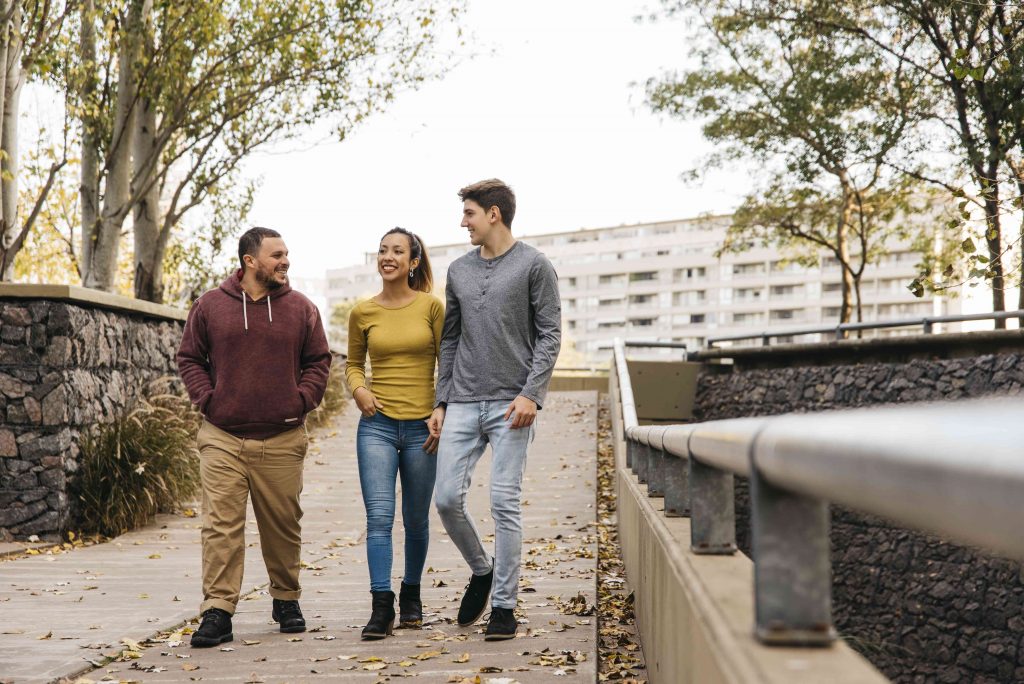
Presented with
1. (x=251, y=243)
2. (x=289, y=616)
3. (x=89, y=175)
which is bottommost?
(x=289, y=616)

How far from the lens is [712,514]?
278 centimetres

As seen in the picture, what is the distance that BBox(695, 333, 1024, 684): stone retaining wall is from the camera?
42.0 feet

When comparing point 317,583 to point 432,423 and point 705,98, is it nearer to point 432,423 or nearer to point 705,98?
point 432,423

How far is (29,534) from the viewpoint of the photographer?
9586 millimetres

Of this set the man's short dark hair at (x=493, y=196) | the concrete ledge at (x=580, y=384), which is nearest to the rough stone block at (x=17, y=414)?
the man's short dark hair at (x=493, y=196)

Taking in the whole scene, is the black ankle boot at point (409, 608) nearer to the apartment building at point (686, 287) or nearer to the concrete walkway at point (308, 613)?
the concrete walkway at point (308, 613)

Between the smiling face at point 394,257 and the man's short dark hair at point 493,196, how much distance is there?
1.30ft

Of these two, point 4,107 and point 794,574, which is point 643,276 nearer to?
point 4,107

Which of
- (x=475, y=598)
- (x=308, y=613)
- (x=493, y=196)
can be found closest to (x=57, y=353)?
(x=308, y=613)

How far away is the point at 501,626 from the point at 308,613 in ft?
5.46

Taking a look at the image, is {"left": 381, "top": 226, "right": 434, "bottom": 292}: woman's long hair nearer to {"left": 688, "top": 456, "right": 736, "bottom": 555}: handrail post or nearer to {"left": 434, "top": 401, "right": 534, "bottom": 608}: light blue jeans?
{"left": 434, "top": 401, "right": 534, "bottom": 608}: light blue jeans

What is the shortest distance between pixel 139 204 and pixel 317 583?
1044 centimetres

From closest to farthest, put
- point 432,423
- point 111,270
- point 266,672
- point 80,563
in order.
Answer: 1. point 266,672
2. point 432,423
3. point 80,563
4. point 111,270

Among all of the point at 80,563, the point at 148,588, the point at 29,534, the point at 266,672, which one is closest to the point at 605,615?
the point at 266,672
